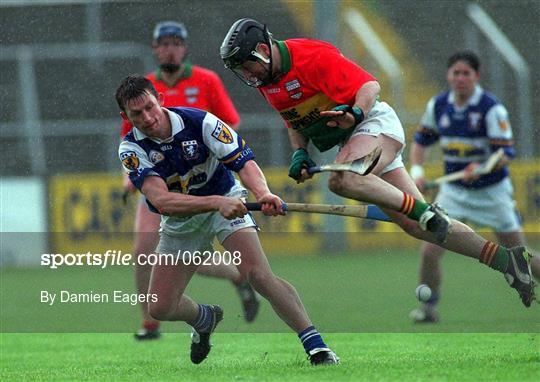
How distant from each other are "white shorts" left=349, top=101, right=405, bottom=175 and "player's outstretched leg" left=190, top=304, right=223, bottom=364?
3.90 feet

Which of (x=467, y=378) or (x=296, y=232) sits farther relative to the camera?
(x=296, y=232)

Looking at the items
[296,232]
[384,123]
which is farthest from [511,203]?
[296,232]

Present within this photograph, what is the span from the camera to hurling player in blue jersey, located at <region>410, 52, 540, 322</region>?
893 centimetres

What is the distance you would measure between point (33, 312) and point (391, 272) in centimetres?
369

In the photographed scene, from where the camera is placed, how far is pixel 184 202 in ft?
19.5

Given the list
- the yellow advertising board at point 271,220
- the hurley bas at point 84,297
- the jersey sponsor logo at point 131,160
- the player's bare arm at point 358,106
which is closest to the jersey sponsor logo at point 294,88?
the player's bare arm at point 358,106

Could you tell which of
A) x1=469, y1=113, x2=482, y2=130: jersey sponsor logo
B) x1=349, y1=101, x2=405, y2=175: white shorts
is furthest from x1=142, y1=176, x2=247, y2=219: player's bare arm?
x1=469, y1=113, x2=482, y2=130: jersey sponsor logo

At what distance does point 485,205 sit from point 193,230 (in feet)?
10.7

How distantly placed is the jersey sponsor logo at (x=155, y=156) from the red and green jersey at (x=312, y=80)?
0.67 meters

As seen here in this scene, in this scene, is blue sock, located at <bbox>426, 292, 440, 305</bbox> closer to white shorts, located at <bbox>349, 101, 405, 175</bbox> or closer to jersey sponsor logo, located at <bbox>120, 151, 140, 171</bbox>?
white shorts, located at <bbox>349, 101, 405, 175</bbox>

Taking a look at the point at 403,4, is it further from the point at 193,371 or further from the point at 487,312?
the point at 193,371

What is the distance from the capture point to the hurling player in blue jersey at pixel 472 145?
8.93 metres

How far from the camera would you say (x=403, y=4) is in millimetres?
12680

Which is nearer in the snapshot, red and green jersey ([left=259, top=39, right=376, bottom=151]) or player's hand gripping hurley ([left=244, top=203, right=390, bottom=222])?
player's hand gripping hurley ([left=244, top=203, right=390, bottom=222])
